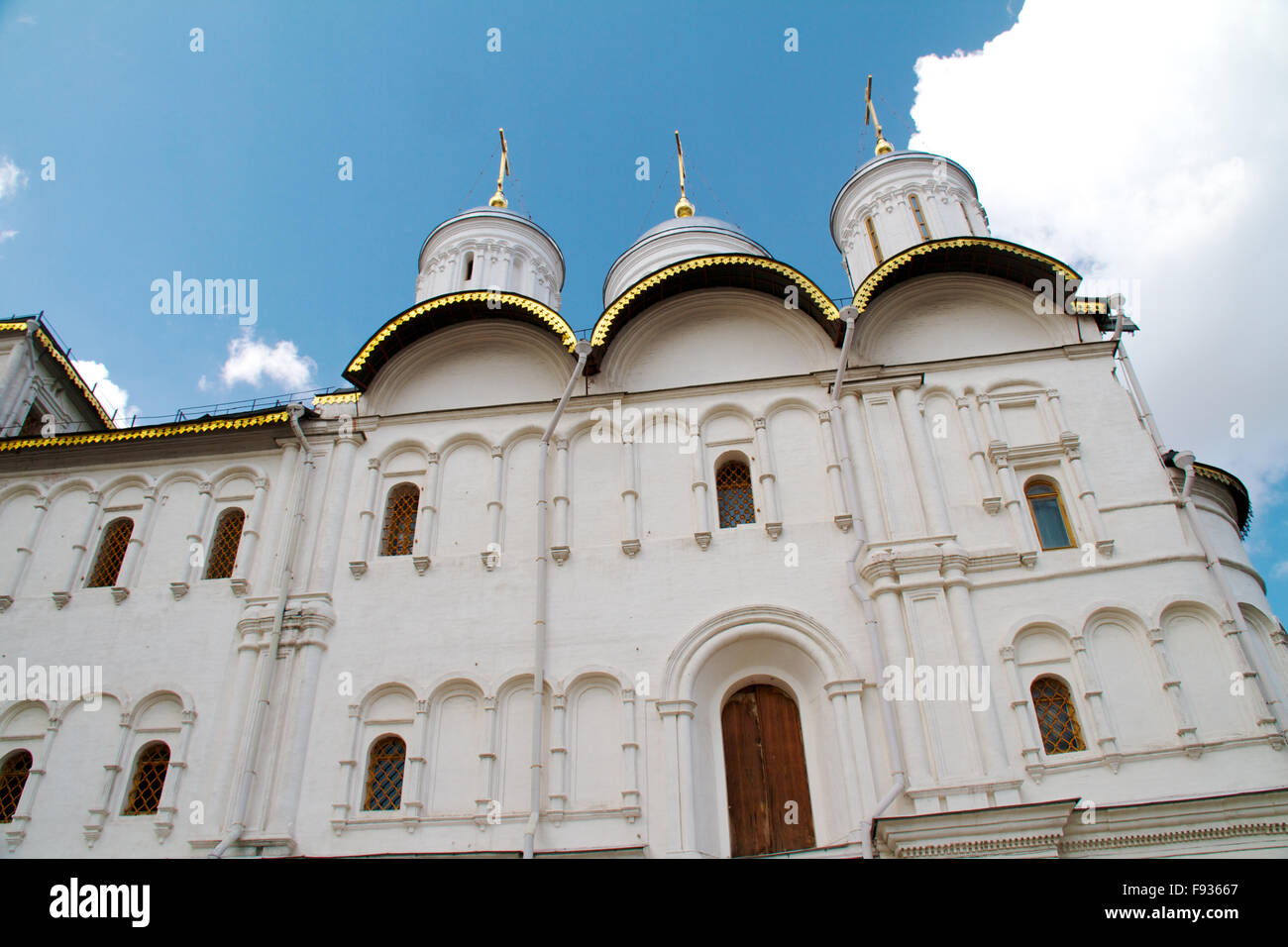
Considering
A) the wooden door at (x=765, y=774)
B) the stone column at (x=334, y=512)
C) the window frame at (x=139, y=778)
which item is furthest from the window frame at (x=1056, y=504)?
the window frame at (x=139, y=778)

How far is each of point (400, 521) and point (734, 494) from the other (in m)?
5.55

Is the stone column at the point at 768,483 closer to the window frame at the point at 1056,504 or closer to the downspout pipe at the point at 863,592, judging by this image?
the downspout pipe at the point at 863,592

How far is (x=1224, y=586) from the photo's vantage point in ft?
37.6

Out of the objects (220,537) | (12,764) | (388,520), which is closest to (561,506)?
(388,520)

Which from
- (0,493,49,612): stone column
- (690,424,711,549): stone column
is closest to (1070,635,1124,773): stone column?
(690,424,711,549): stone column

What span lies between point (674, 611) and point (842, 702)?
8.55 ft

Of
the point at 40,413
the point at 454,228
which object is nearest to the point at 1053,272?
the point at 454,228

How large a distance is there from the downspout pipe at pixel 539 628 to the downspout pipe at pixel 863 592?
4.00 metres

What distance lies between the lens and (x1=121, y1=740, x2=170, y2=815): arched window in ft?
40.0

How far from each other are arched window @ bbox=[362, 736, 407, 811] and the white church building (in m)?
0.06

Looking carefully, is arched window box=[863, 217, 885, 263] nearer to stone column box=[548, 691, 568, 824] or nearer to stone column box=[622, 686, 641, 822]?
stone column box=[622, 686, 641, 822]
